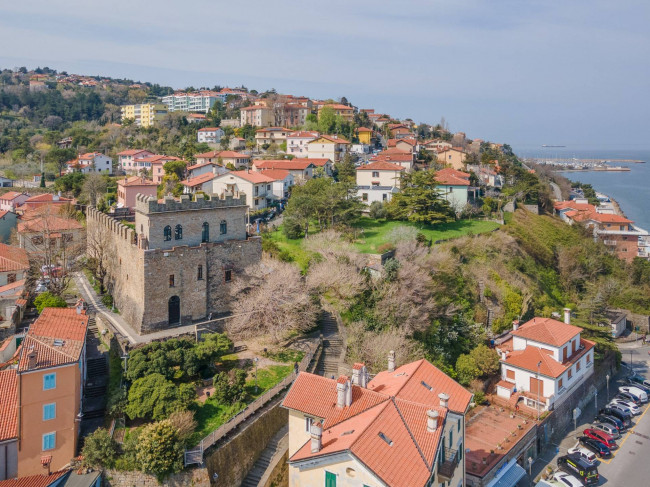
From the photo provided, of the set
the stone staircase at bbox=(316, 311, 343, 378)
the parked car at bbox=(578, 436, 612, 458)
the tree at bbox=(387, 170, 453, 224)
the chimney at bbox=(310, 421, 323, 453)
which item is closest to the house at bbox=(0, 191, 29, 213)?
the tree at bbox=(387, 170, 453, 224)

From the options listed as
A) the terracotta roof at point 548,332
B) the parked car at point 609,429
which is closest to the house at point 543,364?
the terracotta roof at point 548,332

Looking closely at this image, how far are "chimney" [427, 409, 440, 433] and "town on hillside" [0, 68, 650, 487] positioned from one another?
1.01 feet

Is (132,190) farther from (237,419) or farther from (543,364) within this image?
(543,364)

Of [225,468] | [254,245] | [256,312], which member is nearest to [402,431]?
[225,468]

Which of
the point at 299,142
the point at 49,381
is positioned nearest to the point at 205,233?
the point at 49,381

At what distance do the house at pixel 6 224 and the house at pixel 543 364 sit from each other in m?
43.7

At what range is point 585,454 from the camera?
27297 millimetres

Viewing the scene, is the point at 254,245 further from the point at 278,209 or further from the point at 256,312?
the point at 278,209

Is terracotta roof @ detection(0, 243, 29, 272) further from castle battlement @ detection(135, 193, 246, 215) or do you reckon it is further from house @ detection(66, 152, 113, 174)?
house @ detection(66, 152, 113, 174)

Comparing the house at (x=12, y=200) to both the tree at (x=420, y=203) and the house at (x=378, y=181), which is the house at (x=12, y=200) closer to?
the house at (x=378, y=181)

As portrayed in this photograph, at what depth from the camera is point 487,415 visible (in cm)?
2947

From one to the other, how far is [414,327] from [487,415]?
6.46 meters

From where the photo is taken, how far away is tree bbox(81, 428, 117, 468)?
2006 cm

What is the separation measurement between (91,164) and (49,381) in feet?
200
